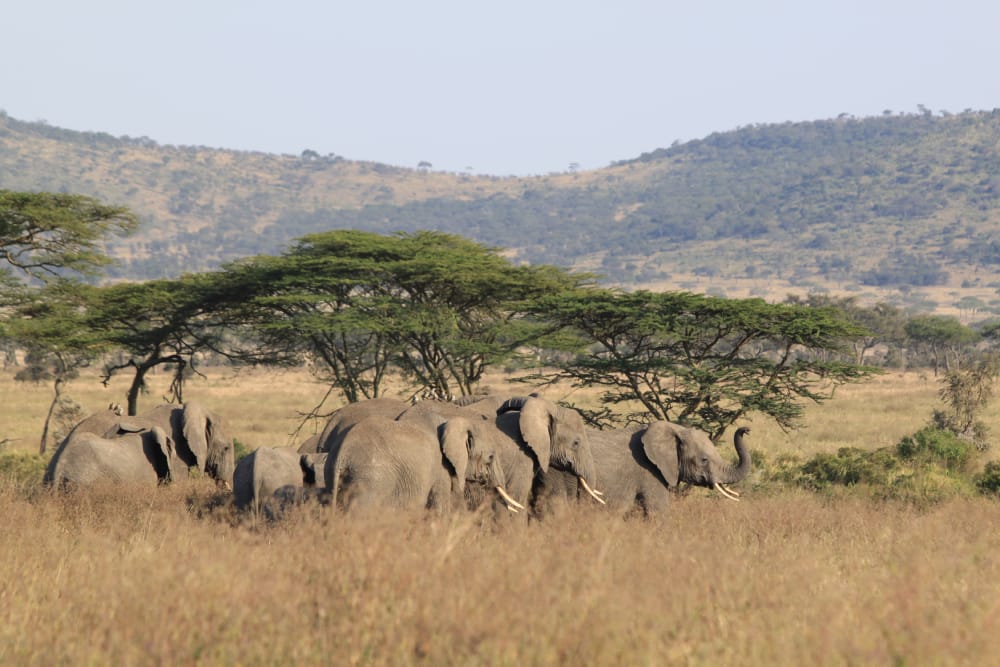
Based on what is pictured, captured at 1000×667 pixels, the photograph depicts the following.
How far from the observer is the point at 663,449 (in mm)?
13484

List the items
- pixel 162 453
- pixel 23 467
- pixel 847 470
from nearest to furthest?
pixel 162 453
pixel 847 470
pixel 23 467

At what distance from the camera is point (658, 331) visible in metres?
21.3

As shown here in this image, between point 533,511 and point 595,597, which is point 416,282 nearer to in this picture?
point 533,511

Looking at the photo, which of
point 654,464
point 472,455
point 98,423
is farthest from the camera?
point 98,423

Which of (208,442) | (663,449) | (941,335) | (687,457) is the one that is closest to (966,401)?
(687,457)

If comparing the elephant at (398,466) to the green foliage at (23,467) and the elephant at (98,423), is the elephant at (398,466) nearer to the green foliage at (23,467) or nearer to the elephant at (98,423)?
the elephant at (98,423)

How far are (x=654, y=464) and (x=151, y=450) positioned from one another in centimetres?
690

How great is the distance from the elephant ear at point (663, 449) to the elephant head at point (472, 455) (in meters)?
2.10

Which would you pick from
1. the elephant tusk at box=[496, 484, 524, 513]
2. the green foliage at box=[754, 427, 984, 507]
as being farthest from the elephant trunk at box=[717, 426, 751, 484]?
the elephant tusk at box=[496, 484, 524, 513]

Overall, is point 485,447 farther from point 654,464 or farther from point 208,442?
point 208,442

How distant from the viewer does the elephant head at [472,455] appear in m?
11.3

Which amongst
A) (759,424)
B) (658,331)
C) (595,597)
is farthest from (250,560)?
(759,424)

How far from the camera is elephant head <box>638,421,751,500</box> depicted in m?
13.4

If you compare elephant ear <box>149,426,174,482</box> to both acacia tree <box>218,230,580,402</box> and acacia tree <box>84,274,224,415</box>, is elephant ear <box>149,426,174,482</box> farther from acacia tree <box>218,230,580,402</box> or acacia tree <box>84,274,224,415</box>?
acacia tree <box>84,274,224,415</box>
